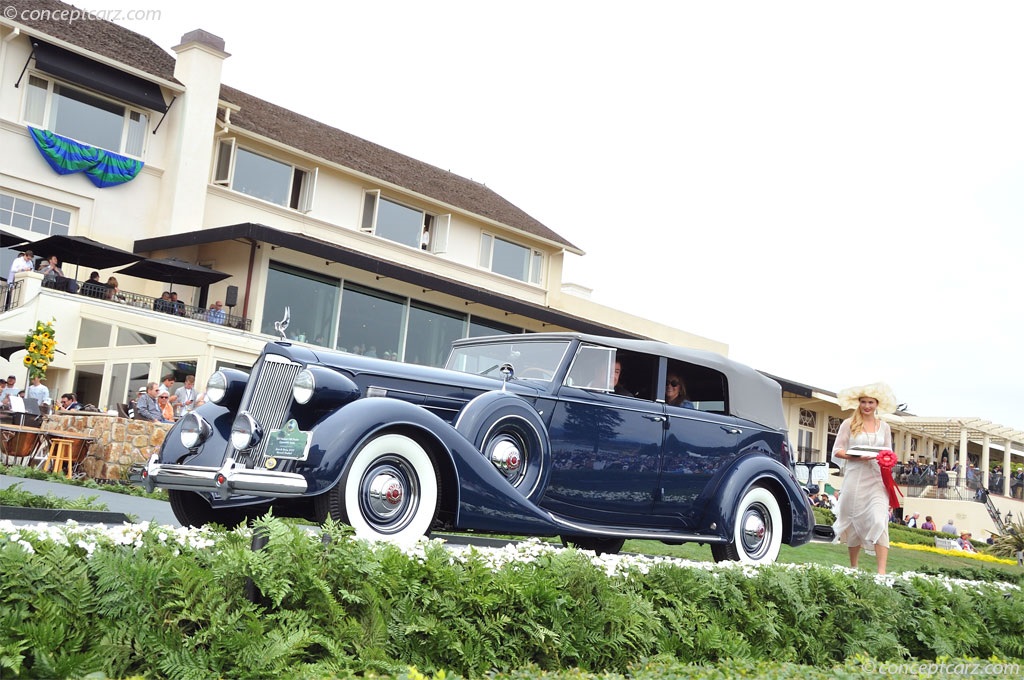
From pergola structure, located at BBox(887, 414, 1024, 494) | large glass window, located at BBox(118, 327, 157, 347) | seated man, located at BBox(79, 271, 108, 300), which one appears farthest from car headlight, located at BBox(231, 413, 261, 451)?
pergola structure, located at BBox(887, 414, 1024, 494)

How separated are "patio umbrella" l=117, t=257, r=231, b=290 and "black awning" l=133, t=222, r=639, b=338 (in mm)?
1240

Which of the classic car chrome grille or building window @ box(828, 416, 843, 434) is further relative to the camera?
building window @ box(828, 416, 843, 434)

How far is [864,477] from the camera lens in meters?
8.76

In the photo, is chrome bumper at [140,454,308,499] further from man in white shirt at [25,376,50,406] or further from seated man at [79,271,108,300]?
seated man at [79,271,108,300]

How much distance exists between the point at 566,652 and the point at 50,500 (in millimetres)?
5140

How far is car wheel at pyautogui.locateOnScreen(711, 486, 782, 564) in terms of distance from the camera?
7.96m

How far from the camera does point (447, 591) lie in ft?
14.4

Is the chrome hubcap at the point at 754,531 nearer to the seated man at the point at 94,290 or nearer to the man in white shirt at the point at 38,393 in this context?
the man in white shirt at the point at 38,393

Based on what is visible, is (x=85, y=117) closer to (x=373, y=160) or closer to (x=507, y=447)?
(x=373, y=160)

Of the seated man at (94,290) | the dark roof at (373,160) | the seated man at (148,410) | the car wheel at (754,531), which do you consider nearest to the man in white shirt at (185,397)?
the seated man at (148,410)

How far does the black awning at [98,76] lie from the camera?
75.4ft

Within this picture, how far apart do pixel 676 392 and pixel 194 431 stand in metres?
4.17

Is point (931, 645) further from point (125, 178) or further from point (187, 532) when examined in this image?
point (125, 178)

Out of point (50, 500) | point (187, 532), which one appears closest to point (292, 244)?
point (50, 500)
